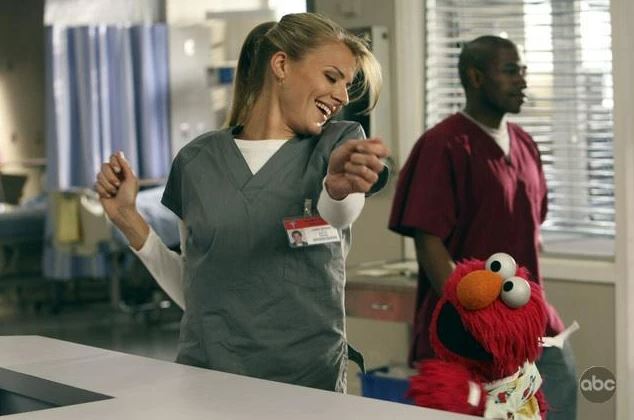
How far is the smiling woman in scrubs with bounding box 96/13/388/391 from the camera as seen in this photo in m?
2.30

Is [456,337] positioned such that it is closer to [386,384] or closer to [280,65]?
[280,65]

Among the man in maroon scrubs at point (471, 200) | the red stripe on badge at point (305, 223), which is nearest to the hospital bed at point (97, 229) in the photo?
the man in maroon scrubs at point (471, 200)

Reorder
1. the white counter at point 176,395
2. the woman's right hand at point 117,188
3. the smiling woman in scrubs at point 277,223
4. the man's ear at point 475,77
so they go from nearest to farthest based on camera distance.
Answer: the white counter at point 176,395 < the smiling woman in scrubs at point 277,223 < the woman's right hand at point 117,188 < the man's ear at point 475,77

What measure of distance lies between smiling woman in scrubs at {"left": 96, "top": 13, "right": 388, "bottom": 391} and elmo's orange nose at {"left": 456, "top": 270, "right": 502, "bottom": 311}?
0.27 m

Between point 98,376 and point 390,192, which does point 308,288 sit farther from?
point 390,192

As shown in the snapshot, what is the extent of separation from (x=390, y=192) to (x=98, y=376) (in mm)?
2896

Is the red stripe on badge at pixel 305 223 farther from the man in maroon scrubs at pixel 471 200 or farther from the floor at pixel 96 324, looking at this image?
the floor at pixel 96 324

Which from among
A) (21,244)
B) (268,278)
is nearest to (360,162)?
(268,278)

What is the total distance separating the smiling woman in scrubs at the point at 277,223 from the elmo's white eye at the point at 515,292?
1.05 feet

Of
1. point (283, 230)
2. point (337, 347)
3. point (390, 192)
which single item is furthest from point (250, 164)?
point (390, 192)

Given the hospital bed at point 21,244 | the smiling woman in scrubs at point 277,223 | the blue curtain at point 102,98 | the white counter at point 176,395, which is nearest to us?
the white counter at point 176,395

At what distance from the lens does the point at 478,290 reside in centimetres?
203

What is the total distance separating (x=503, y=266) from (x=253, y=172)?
0.53m

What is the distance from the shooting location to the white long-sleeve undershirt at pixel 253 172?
218 cm
